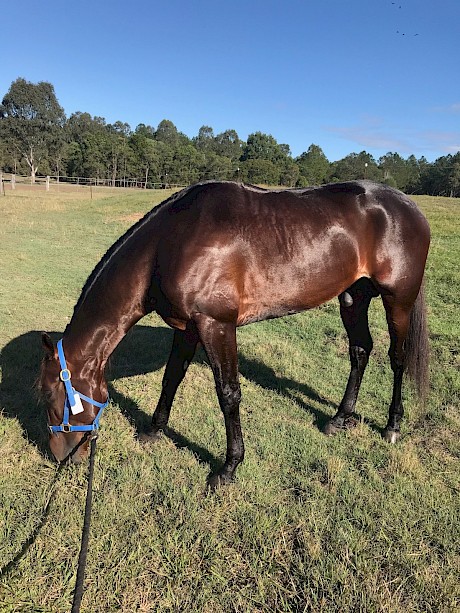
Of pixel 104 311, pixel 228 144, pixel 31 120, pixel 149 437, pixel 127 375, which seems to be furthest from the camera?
pixel 228 144

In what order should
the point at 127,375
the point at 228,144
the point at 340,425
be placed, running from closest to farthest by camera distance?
the point at 340,425
the point at 127,375
the point at 228,144

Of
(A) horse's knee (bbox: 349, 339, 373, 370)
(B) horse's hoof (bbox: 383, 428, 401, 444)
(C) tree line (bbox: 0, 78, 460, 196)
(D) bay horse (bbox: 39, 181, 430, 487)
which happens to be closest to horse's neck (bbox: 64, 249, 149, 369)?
(D) bay horse (bbox: 39, 181, 430, 487)

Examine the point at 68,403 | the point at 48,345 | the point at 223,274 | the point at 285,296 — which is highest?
the point at 223,274

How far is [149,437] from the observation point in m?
3.45

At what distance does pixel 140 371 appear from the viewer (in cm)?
486

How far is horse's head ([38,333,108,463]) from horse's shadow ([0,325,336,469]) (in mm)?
255

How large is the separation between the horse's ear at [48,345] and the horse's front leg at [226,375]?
0.98 m

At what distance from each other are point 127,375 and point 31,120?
2847 inches

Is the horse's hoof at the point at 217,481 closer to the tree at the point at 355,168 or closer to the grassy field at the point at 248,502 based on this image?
the grassy field at the point at 248,502

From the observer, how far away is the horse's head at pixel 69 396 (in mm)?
2736

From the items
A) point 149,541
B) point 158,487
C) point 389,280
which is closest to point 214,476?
point 158,487

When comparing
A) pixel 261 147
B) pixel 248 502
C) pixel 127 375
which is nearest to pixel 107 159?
pixel 261 147

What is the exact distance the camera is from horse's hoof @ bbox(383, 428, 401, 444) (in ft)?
11.7

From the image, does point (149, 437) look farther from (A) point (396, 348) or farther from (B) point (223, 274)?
(A) point (396, 348)
